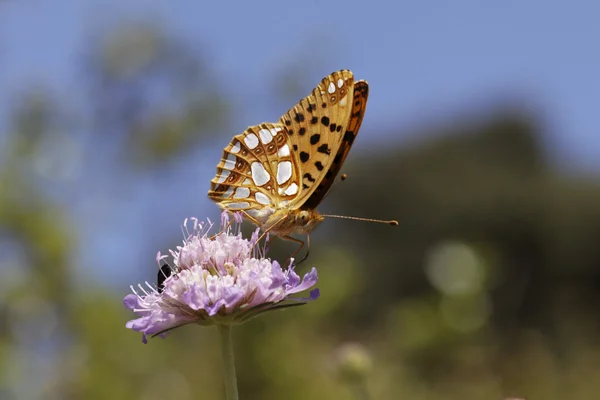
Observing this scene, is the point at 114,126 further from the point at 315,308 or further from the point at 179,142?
the point at 315,308

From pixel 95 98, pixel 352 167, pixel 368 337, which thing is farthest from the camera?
pixel 352 167

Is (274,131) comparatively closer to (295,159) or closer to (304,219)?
(295,159)

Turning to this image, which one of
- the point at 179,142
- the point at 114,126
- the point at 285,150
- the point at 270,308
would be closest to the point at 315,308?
the point at 179,142

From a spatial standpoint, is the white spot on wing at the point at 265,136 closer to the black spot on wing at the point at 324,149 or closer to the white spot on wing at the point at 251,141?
the white spot on wing at the point at 251,141

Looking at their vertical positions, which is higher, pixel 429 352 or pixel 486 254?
pixel 486 254

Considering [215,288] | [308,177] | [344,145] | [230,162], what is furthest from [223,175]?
[215,288]

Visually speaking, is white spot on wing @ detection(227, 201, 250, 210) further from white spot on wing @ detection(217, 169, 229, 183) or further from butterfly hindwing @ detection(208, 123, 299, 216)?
white spot on wing @ detection(217, 169, 229, 183)
